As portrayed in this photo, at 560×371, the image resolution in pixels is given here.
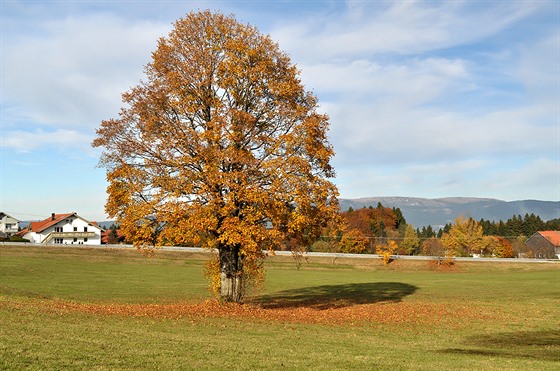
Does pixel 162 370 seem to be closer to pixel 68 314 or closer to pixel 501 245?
pixel 68 314

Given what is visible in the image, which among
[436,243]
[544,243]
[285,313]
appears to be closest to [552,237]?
A: [544,243]

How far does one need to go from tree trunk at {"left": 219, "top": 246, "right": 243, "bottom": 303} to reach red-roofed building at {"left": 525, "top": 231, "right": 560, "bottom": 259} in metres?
145

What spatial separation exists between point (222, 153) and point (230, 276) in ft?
26.2

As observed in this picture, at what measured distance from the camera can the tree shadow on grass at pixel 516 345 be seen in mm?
20125

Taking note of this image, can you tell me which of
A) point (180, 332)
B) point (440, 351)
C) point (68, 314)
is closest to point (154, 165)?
point (68, 314)

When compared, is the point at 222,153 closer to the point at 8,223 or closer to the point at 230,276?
the point at 230,276

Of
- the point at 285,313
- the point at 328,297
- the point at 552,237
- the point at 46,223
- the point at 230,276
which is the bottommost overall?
the point at 328,297

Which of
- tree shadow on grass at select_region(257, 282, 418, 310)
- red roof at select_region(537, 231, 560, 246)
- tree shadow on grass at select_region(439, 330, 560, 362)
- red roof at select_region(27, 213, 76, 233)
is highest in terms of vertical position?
red roof at select_region(27, 213, 76, 233)

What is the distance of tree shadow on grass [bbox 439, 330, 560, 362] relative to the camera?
20125 millimetres

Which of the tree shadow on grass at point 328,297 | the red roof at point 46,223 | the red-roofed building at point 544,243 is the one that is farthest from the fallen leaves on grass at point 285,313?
the red-roofed building at point 544,243

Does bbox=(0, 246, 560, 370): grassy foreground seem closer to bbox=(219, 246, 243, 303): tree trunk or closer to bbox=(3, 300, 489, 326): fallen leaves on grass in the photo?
bbox=(3, 300, 489, 326): fallen leaves on grass

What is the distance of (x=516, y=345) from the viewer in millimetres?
23078

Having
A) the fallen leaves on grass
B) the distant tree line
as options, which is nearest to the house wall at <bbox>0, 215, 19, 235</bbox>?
the distant tree line

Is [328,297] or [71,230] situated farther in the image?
[71,230]
